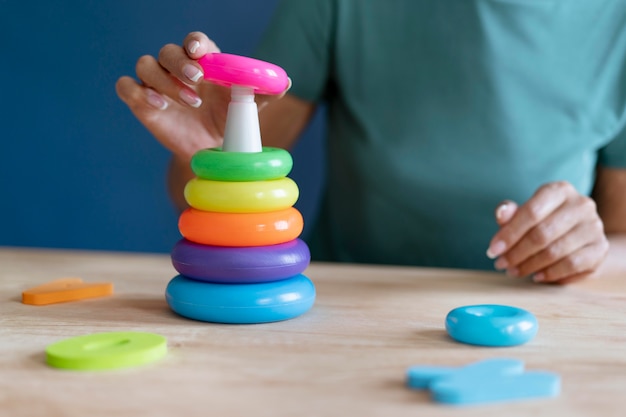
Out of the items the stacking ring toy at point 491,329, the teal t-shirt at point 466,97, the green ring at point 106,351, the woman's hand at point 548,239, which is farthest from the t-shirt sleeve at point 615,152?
the green ring at point 106,351

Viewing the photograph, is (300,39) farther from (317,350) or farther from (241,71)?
(317,350)

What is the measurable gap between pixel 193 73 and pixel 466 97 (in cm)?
58

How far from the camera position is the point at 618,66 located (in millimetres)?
1229

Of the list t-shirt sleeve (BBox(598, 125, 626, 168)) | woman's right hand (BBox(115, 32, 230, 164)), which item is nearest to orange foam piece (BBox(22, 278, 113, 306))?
woman's right hand (BBox(115, 32, 230, 164))

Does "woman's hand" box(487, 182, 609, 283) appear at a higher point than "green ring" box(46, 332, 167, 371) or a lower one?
higher

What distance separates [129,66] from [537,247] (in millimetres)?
1130

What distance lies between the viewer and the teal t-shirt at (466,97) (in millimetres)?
1228

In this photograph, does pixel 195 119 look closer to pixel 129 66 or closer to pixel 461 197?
pixel 461 197

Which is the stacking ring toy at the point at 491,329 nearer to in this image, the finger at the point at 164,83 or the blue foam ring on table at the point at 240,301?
the blue foam ring on table at the point at 240,301

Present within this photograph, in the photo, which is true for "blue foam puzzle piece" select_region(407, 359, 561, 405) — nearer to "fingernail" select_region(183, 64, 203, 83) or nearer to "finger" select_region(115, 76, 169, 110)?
"fingernail" select_region(183, 64, 203, 83)

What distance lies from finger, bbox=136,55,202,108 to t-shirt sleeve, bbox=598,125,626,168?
0.75m

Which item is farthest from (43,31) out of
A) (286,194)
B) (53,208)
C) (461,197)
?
(286,194)

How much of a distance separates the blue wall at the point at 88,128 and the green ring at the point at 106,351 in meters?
1.09

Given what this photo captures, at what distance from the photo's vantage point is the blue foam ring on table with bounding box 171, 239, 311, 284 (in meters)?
0.73
